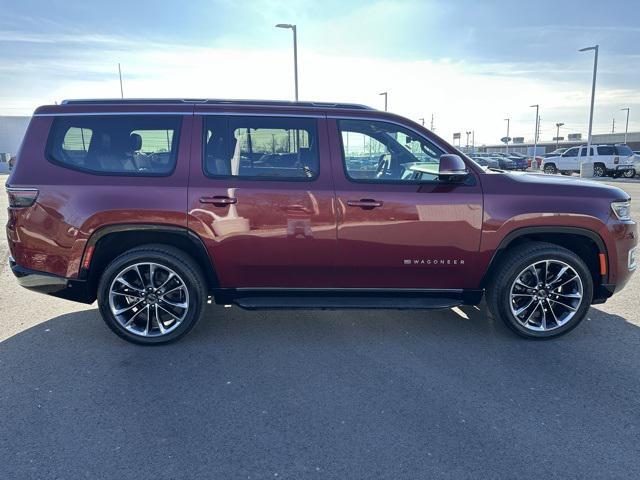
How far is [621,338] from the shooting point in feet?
13.2

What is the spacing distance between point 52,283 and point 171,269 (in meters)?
0.99

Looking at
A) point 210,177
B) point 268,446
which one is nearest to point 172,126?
point 210,177

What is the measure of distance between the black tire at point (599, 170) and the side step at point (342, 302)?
90.7 feet

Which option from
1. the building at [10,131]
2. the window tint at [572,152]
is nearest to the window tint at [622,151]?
the window tint at [572,152]

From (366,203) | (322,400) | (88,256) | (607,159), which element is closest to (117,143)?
(88,256)

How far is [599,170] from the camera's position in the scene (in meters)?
26.9

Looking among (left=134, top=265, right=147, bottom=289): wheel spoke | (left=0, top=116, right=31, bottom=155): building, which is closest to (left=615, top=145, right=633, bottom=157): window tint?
(left=134, top=265, right=147, bottom=289): wheel spoke

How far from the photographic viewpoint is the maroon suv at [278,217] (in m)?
3.69

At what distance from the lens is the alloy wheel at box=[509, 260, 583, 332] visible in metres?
3.95

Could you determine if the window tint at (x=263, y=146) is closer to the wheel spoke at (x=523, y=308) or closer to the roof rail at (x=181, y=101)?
the roof rail at (x=181, y=101)

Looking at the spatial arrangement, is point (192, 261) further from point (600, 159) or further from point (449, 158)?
point (600, 159)

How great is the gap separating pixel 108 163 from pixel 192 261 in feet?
3.46

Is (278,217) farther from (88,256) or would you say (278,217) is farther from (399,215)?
(88,256)

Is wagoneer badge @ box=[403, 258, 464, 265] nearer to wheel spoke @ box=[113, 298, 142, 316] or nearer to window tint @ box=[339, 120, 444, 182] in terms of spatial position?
window tint @ box=[339, 120, 444, 182]
